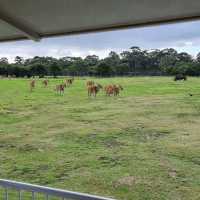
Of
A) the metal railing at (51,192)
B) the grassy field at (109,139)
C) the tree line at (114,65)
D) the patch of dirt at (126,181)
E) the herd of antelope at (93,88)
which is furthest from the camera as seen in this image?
the herd of antelope at (93,88)

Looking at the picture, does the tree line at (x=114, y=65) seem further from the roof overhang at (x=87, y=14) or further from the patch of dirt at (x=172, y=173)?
the roof overhang at (x=87, y=14)

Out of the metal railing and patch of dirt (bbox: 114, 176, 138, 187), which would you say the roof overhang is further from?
patch of dirt (bbox: 114, 176, 138, 187)

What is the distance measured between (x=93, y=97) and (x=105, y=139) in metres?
2.04

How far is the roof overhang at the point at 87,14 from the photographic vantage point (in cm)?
143

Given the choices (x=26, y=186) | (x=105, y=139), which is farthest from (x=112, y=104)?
(x=26, y=186)

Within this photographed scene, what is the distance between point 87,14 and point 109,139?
413cm

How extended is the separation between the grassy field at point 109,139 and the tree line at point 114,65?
336 mm

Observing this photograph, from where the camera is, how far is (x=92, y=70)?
15.4ft

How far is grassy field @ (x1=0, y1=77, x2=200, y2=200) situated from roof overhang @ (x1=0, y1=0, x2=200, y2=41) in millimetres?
2374

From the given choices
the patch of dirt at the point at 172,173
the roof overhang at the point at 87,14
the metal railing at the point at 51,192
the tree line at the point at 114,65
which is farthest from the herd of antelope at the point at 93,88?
the metal railing at the point at 51,192

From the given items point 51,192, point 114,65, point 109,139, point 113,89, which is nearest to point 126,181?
point 114,65

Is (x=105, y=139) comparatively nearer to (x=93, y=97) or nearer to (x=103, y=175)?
(x=103, y=175)

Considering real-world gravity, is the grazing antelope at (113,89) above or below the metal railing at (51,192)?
above

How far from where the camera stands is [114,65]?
165 inches
